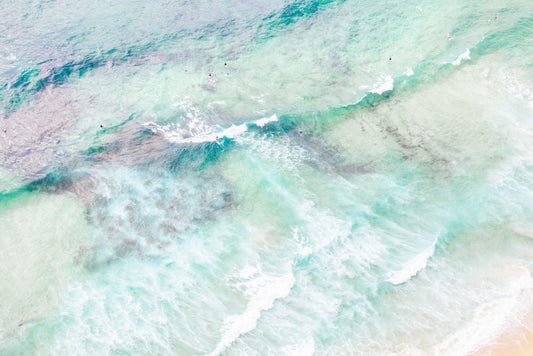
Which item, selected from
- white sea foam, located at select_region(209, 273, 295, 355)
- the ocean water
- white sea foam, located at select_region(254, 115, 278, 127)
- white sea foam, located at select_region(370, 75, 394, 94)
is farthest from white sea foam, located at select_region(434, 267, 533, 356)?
white sea foam, located at select_region(254, 115, 278, 127)

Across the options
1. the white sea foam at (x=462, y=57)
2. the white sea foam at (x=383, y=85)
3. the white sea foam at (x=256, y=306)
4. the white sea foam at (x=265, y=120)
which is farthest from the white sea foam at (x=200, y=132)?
the white sea foam at (x=462, y=57)

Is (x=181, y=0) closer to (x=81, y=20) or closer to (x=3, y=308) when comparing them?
(x=81, y=20)

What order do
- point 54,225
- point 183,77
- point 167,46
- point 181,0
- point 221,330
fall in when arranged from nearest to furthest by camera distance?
point 221,330 < point 54,225 < point 183,77 < point 167,46 < point 181,0

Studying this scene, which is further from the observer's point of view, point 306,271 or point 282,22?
point 282,22

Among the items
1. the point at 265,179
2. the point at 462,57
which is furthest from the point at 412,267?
the point at 462,57

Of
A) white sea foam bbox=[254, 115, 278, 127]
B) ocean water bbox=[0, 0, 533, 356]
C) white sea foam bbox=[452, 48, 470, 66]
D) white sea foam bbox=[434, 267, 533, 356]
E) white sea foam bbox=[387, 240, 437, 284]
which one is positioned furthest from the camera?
white sea foam bbox=[452, 48, 470, 66]

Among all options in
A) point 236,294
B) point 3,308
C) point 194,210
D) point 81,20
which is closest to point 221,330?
point 236,294

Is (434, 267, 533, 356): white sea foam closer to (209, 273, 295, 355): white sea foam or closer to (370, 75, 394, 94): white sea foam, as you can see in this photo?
(209, 273, 295, 355): white sea foam
